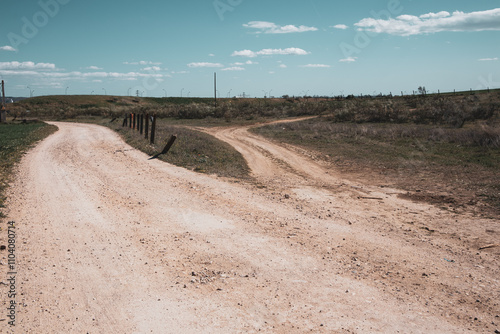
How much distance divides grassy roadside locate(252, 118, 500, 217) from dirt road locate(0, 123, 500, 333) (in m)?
1.82

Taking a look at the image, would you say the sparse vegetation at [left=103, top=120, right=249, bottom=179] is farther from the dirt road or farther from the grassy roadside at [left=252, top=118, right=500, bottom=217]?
the grassy roadside at [left=252, top=118, right=500, bottom=217]

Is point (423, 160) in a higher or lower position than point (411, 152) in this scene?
lower

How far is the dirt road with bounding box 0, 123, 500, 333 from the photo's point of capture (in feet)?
14.6

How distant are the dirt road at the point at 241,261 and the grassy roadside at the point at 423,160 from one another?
182 cm

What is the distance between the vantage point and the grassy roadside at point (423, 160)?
35.6 ft

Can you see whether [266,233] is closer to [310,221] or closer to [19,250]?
[310,221]

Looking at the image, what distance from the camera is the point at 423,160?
1645 cm

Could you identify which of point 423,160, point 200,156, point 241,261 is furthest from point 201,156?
point 241,261

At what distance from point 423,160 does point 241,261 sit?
13429 millimetres

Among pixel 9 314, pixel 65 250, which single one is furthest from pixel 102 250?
pixel 9 314

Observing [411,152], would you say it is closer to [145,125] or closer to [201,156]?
[201,156]

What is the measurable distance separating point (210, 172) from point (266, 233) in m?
6.29

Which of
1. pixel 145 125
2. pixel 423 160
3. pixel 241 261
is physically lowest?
pixel 241 261

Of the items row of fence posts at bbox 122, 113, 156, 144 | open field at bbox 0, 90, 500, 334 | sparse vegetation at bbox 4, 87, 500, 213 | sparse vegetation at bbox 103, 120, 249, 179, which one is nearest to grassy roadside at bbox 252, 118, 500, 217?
sparse vegetation at bbox 4, 87, 500, 213
